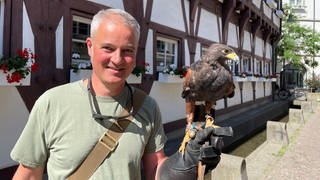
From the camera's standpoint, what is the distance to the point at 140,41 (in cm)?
706

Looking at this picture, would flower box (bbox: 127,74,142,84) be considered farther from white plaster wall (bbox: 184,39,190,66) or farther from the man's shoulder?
the man's shoulder

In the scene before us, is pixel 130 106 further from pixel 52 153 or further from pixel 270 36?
pixel 270 36

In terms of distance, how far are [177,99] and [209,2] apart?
143 inches

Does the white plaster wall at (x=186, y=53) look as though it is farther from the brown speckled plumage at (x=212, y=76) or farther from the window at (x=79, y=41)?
the brown speckled plumage at (x=212, y=76)

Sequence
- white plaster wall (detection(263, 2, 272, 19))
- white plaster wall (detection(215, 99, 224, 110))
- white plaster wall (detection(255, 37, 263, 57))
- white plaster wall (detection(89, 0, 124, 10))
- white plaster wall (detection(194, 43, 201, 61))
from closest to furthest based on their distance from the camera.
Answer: white plaster wall (detection(89, 0, 124, 10))
white plaster wall (detection(194, 43, 201, 61))
white plaster wall (detection(215, 99, 224, 110))
white plaster wall (detection(263, 2, 272, 19))
white plaster wall (detection(255, 37, 263, 57))

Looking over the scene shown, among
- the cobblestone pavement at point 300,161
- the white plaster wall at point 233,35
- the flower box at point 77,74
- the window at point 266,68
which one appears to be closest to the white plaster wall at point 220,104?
the white plaster wall at point 233,35

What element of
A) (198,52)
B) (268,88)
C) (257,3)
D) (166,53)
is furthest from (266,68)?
(166,53)

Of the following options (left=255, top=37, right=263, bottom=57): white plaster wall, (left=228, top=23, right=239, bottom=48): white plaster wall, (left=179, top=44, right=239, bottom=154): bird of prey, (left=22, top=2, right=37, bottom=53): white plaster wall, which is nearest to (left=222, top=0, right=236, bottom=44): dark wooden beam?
(left=228, top=23, right=239, bottom=48): white plaster wall

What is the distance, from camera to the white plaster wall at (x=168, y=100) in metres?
8.02

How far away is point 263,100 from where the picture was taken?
19172 millimetres

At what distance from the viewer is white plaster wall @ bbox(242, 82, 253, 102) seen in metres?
15.1

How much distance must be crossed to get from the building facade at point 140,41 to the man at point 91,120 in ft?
10.4

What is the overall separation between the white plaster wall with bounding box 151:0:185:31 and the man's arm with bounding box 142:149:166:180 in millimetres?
6125

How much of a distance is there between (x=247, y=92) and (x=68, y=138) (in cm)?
1480
